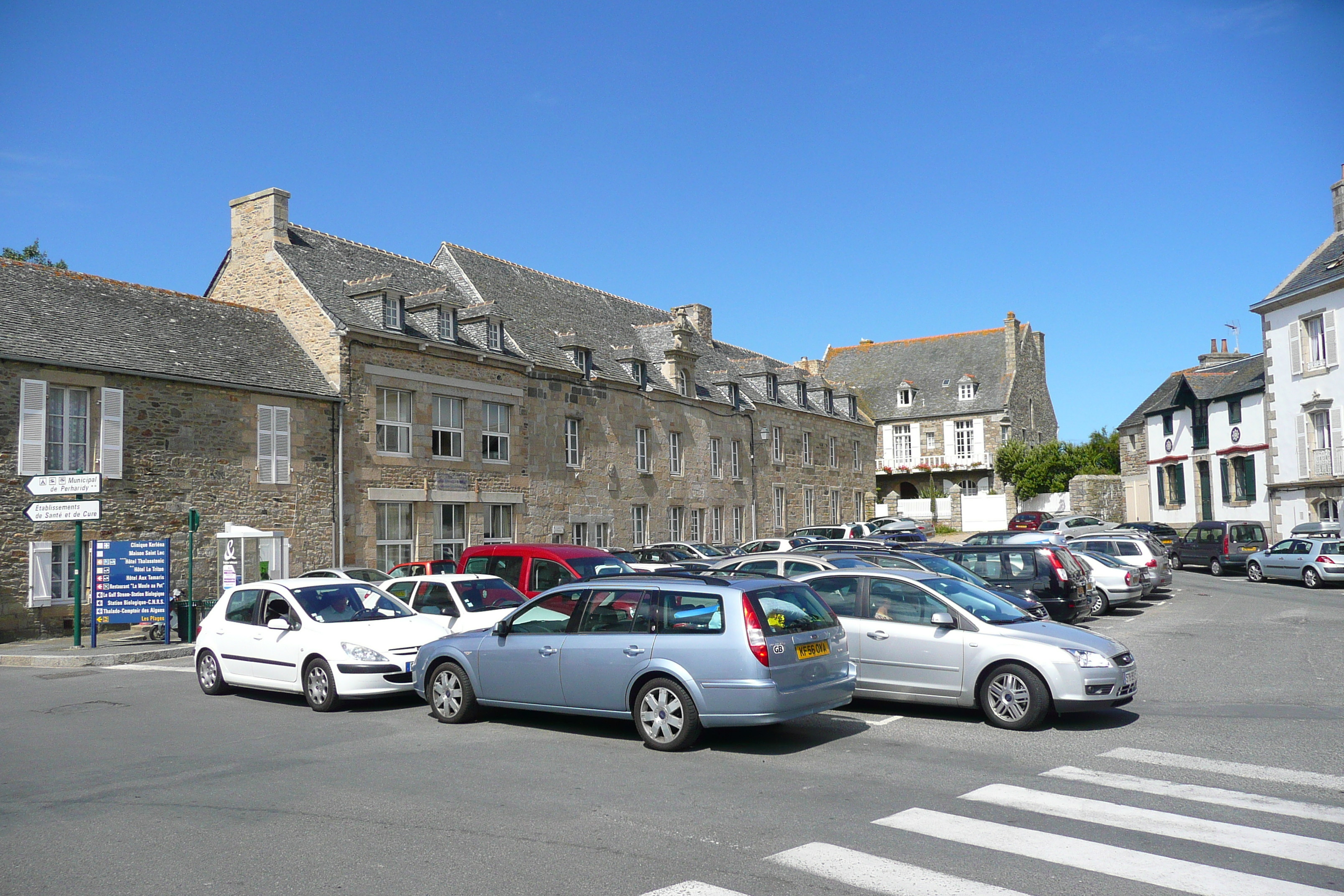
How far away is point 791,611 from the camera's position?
873cm

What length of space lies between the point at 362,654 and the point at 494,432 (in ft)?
56.8

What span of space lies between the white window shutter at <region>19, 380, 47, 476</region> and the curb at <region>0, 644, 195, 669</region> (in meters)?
3.79

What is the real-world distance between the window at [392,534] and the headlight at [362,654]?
1369cm

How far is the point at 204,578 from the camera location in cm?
2125

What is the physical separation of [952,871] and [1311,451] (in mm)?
33739

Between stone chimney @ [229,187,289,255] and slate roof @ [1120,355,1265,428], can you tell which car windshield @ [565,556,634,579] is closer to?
stone chimney @ [229,187,289,255]

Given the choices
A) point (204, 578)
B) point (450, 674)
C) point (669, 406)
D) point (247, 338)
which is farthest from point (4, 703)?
point (669, 406)

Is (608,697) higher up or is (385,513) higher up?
(385,513)

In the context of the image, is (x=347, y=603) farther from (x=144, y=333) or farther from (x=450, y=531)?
(x=450, y=531)

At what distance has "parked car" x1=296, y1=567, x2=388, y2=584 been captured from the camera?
59.2 ft

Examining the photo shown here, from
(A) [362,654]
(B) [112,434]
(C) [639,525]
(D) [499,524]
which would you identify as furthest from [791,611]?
(C) [639,525]

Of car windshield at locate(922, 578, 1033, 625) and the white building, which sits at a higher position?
the white building

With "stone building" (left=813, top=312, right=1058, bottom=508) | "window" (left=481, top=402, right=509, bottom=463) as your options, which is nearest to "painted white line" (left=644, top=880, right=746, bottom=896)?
"window" (left=481, top=402, right=509, bottom=463)

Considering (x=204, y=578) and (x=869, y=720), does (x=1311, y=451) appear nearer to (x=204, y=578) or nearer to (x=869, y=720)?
(x=869, y=720)
